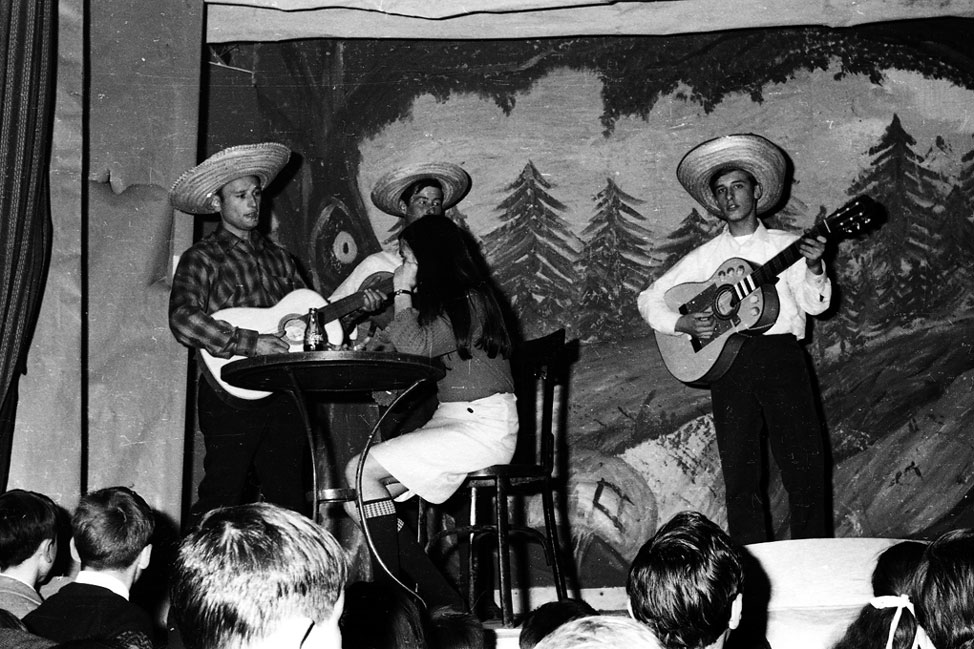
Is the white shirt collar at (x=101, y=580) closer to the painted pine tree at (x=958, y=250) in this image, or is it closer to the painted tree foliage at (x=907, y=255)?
the painted tree foliage at (x=907, y=255)

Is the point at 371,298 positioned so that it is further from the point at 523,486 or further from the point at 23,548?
the point at 23,548

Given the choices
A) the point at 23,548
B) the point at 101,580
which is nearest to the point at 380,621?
the point at 101,580

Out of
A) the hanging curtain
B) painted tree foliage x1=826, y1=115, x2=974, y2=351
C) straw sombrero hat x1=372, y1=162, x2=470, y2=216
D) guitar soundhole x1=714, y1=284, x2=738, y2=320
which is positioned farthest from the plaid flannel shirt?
painted tree foliage x1=826, y1=115, x2=974, y2=351

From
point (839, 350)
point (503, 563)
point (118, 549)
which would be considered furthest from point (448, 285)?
point (839, 350)

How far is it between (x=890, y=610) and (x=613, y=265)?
400 cm

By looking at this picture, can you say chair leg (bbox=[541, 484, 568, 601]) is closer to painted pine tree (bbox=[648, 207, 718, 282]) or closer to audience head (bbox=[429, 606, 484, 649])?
audience head (bbox=[429, 606, 484, 649])

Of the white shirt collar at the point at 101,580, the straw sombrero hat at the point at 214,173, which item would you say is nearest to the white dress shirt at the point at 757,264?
the straw sombrero hat at the point at 214,173

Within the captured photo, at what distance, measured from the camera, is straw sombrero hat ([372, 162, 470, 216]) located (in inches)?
227

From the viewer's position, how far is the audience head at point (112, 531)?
275 cm

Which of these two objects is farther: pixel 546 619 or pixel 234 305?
pixel 234 305

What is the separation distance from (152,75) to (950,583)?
439cm

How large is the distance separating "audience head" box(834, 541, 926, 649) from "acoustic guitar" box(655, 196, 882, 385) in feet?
8.45

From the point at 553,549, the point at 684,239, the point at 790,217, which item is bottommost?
the point at 553,549

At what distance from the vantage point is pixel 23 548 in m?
2.88
